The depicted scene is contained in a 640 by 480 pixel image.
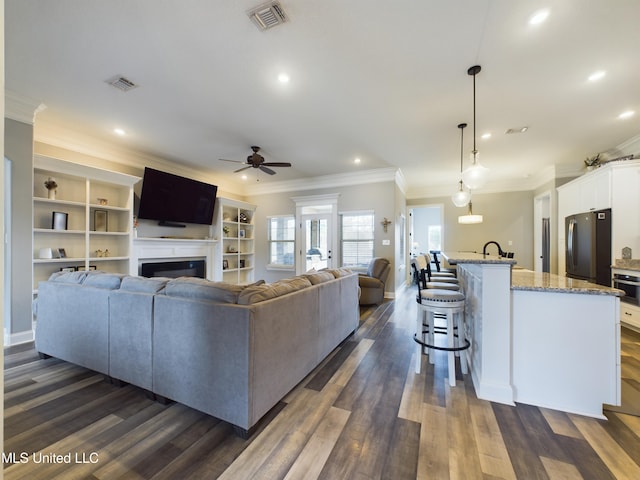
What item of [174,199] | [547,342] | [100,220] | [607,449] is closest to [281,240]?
[174,199]

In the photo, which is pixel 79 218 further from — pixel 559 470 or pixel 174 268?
pixel 559 470

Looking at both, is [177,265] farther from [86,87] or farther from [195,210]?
[86,87]

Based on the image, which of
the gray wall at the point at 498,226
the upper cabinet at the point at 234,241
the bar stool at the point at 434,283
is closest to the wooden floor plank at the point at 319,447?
the bar stool at the point at 434,283

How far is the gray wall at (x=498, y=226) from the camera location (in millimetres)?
6617

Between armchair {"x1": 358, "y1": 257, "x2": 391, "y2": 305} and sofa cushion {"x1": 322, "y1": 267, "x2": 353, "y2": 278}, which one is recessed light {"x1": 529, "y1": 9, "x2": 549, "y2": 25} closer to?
sofa cushion {"x1": 322, "y1": 267, "x2": 353, "y2": 278}

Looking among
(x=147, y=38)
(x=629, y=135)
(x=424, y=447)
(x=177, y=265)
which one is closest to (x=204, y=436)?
(x=424, y=447)

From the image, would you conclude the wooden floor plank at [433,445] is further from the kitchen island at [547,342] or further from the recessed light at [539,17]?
the recessed light at [539,17]

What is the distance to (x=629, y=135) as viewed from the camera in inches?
158

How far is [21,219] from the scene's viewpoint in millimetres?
3236

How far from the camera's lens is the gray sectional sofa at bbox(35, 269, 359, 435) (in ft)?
5.73

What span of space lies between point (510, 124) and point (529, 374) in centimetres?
320

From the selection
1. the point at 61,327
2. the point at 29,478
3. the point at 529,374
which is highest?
the point at 61,327

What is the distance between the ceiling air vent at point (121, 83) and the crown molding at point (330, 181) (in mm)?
4060

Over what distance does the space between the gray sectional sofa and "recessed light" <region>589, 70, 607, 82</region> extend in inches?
129
